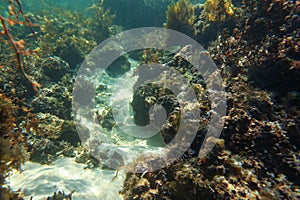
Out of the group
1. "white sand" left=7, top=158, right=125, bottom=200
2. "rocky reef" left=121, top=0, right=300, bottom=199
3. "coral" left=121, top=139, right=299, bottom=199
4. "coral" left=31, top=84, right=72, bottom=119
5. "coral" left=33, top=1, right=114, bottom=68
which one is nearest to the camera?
"coral" left=121, top=139, right=299, bottom=199

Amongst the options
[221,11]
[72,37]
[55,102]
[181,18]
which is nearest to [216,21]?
[221,11]

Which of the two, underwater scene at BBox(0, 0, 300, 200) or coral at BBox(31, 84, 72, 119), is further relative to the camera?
coral at BBox(31, 84, 72, 119)

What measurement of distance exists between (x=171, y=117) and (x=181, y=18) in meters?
5.16

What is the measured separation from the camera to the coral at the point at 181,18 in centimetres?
734

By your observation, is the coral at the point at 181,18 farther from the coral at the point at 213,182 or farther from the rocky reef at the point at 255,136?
the coral at the point at 213,182

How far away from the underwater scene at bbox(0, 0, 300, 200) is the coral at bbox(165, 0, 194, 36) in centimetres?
4

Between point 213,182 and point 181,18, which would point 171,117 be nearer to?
point 213,182

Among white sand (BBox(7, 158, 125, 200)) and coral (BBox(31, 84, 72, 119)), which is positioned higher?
coral (BBox(31, 84, 72, 119))

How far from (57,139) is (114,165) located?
1.84 metres

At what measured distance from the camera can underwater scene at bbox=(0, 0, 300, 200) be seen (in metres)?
2.54

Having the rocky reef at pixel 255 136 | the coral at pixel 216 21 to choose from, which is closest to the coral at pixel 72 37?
the coral at pixel 216 21

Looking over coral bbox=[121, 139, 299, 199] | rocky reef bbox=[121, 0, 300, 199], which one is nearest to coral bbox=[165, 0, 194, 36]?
rocky reef bbox=[121, 0, 300, 199]

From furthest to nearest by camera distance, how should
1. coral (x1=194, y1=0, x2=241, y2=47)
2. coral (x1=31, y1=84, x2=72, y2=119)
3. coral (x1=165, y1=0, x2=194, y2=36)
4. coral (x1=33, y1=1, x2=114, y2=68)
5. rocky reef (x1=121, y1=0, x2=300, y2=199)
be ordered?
coral (x1=33, y1=1, x2=114, y2=68)
coral (x1=165, y1=0, x2=194, y2=36)
coral (x1=194, y1=0, x2=241, y2=47)
coral (x1=31, y1=84, x2=72, y2=119)
rocky reef (x1=121, y1=0, x2=300, y2=199)

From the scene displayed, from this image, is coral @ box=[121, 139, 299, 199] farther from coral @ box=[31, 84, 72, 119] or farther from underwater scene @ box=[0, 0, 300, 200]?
coral @ box=[31, 84, 72, 119]
